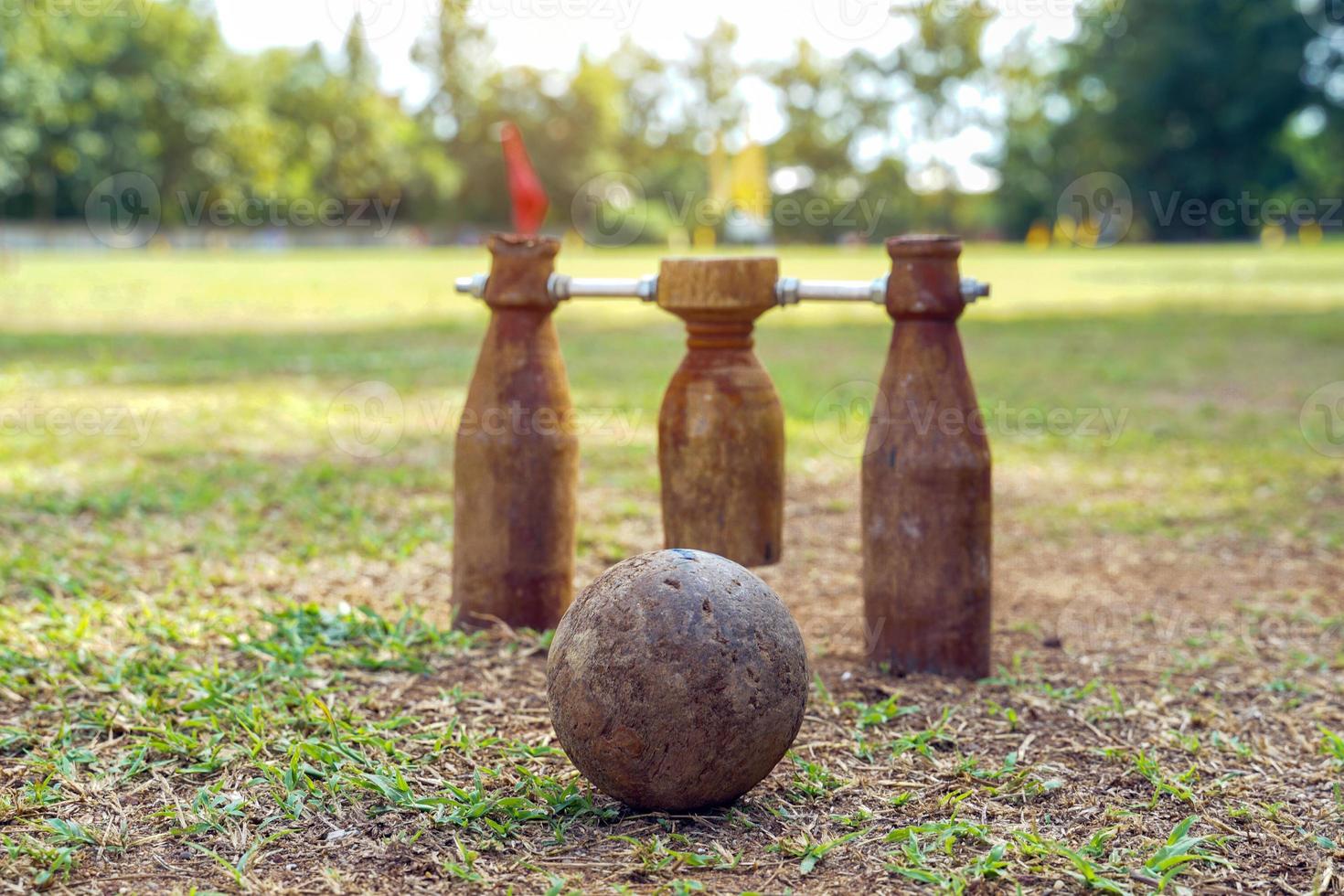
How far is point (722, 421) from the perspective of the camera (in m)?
3.30

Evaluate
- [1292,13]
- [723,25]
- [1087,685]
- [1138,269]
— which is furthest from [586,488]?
[723,25]
